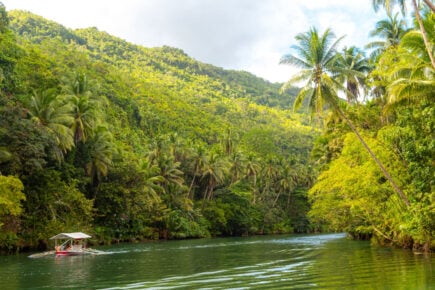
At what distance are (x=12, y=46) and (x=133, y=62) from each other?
140 metres

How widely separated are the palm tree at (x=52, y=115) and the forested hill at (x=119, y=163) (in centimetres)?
9

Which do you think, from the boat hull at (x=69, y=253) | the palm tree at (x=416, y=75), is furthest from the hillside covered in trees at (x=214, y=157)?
the boat hull at (x=69, y=253)

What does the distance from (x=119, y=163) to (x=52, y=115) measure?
1219 cm

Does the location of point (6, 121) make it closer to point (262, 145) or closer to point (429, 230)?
point (429, 230)

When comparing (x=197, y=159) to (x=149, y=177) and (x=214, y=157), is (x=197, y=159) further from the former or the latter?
(x=149, y=177)

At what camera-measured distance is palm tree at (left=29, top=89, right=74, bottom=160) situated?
1521 inches

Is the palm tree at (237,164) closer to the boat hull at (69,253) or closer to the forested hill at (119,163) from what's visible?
the forested hill at (119,163)

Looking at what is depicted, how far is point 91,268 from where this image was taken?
2275 centimetres

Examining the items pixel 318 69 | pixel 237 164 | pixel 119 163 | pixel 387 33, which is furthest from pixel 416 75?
pixel 237 164

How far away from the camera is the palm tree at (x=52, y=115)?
3862 cm

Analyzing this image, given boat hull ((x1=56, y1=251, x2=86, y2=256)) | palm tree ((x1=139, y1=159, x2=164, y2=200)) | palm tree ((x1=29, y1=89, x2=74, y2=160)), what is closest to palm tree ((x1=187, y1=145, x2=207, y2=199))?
palm tree ((x1=139, y1=159, x2=164, y2=200))

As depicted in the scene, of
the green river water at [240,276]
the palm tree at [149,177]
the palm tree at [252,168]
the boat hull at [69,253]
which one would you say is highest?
the palm tree at [252,168]

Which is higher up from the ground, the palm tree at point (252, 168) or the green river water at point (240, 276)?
the palm tree at point (252, 168)

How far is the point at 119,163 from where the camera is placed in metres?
50.0
